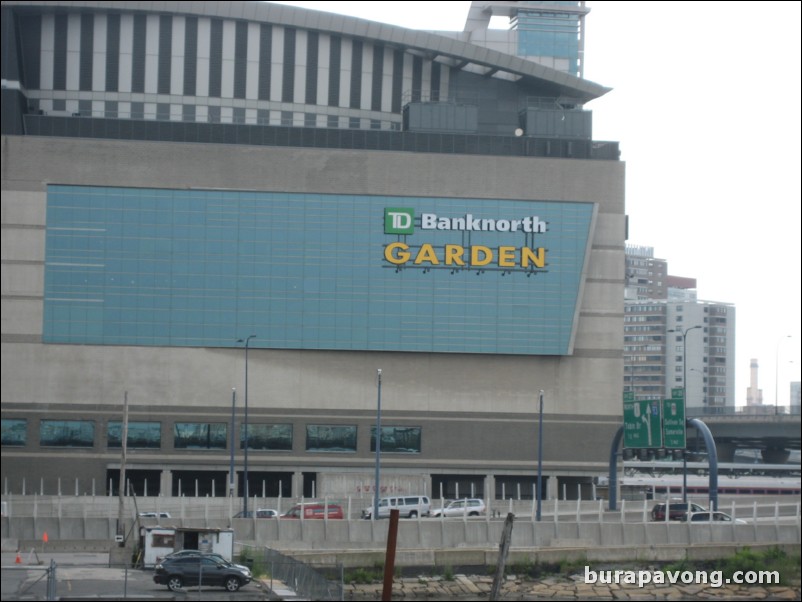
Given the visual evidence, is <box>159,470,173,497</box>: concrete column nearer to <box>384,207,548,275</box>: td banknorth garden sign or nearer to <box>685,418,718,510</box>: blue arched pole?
<box>384,207,548,275</box>: td banknorth garden sign

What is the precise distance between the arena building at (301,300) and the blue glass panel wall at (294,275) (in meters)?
0.18

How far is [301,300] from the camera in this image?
10212cm

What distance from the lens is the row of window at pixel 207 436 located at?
102 m

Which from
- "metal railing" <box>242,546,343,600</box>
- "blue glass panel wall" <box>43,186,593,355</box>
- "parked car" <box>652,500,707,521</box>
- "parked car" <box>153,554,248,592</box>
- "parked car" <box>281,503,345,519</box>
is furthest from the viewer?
"blue glass panel wall" <box>43,186,593,355</box>

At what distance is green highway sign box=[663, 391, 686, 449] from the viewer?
2532 inches

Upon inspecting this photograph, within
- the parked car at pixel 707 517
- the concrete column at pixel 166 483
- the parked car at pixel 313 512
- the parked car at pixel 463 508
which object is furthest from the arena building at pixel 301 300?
the parked car at pixel 707 517

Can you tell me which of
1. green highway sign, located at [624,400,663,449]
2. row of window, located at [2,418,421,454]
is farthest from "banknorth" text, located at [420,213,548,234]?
green highway sign, located at [624,400,663,449]

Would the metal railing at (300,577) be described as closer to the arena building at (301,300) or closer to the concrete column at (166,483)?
the concrete column at (166,483)

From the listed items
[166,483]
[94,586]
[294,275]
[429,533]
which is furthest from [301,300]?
[94,586]

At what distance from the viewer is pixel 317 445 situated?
339 ft

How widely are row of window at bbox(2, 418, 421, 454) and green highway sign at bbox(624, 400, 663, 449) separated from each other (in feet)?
115

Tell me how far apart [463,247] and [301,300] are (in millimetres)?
14286

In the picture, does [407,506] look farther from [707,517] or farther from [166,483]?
[166,483]

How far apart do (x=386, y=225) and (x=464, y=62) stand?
1918 cm
